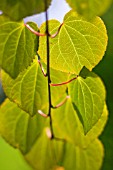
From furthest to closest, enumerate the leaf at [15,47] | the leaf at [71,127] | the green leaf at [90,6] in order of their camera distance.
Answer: the leaf at [71,127] → the leaf at [15,47] → the green leaf at [90,6]

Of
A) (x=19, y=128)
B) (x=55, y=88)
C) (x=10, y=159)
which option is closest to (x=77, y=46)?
(x=55, y=88)

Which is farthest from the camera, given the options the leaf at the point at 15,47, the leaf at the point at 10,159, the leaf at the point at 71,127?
the leaf at the point at 10,159

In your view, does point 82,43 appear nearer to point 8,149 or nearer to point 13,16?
point 13,16

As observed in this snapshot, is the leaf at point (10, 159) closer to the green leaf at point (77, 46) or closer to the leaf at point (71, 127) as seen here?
the leaf at point (71, 127)

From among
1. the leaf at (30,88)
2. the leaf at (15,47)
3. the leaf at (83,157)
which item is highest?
the leaf at (15,47)

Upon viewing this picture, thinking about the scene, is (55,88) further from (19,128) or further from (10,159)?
(10,159)

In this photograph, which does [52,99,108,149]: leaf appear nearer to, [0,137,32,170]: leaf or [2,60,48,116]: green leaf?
[2,60,48,116]: green leaf

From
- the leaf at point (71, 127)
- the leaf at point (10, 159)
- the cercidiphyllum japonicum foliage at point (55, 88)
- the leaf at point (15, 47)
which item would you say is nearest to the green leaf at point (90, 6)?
the cercidiphyllum japonicum foliage at point (55, 88)

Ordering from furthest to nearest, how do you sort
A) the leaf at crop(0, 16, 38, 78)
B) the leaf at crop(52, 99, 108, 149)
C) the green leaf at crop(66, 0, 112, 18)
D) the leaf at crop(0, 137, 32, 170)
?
the leaf at crop(0, 137, 32, 170), the leaf at crop(52, 99, 108, 149), the leaf at crop(0, 16, 38, 78), the green leaf at crop(66, 0, 112, 18)

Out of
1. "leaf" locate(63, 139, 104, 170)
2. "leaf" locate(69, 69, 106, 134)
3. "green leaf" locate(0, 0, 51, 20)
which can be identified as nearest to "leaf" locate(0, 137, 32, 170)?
"leaf" locate(63, 139, 104, 170)
